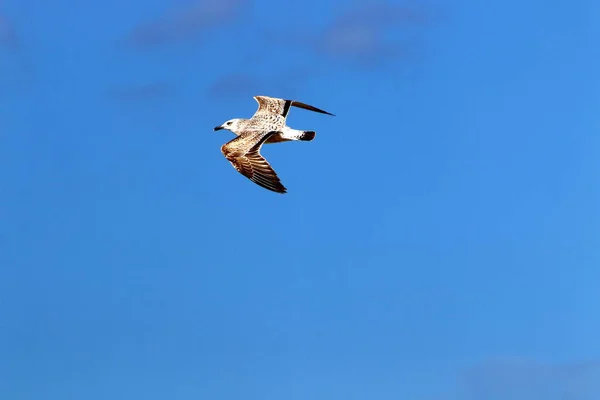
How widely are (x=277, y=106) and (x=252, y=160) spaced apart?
23.9 feet

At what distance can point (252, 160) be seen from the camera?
49688mm

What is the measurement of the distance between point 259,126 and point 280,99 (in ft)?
8.54

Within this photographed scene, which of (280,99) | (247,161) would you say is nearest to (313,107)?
(280,99)

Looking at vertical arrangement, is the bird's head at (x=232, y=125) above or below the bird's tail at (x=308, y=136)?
above

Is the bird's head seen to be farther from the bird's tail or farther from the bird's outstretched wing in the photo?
the bird's tail

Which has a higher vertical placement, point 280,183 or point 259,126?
point 259,126

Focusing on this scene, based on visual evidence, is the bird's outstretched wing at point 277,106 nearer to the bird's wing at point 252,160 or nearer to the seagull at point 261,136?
the seagull at point 261,136

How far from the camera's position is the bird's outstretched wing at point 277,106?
56.1m

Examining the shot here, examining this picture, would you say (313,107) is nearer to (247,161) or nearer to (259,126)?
(259,126)

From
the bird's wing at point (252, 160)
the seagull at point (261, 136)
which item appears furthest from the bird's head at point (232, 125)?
the bird's wing at point (252, 160)

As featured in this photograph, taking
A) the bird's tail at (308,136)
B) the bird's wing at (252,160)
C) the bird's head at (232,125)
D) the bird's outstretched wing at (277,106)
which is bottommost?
the bird's wing at (252,160)

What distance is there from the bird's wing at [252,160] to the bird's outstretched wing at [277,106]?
3.39 metres

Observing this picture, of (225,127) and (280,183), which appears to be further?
(225,127)

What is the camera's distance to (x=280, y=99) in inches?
2242
